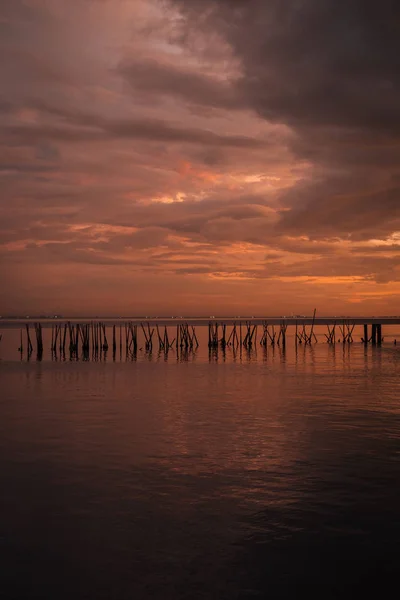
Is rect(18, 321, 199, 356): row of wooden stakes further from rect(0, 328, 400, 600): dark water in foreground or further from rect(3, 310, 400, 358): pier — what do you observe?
rect(0, 328, 400, 600): dark water in foreground

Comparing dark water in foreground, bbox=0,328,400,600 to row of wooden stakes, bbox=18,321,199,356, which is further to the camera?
row of wooden stakes, bbox=18,321,199,356

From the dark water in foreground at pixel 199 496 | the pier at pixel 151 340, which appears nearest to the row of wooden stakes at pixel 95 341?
the pier at pixel 151 340

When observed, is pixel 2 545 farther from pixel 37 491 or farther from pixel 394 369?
pixel 394 369

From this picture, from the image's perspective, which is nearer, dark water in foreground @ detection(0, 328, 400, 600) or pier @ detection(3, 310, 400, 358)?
dark water in foreground @ detection(0, 328, 400, 600)

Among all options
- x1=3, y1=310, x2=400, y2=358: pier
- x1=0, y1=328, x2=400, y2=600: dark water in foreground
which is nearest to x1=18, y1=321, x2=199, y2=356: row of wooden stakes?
x1=3, y1=310, x2=400, y2=358: pier

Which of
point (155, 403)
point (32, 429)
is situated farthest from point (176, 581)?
point (155, 403)

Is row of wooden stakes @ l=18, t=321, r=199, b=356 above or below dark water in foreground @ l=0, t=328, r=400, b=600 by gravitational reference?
above

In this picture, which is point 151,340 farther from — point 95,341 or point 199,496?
point 199,496

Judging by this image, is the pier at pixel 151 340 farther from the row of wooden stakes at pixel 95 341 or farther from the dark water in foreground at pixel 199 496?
the dark water in foreground at pixel 199 496

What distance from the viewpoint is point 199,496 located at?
37.8 feet

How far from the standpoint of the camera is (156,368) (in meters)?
38.4

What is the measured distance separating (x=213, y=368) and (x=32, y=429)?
2070 cm

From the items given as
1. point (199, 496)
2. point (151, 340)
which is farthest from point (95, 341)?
point (199, 496)

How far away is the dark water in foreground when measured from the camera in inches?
318
